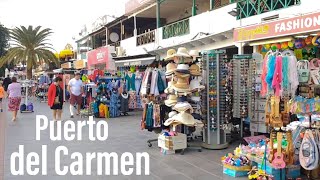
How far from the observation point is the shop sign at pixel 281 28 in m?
6.50

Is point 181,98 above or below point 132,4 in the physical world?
below

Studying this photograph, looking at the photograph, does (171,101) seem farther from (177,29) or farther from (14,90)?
(177,29)

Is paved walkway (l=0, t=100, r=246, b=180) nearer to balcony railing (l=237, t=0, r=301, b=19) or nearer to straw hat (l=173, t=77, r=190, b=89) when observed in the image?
straw hat (l=173, t=77, r=190, b=89)

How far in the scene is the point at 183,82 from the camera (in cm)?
748

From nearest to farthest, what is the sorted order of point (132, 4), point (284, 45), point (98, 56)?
point (284, 45) < point (132, 4) < point (98, 56)

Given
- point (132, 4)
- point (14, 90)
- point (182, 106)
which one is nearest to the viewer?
point (182, 106)

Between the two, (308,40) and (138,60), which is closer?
(308,40)

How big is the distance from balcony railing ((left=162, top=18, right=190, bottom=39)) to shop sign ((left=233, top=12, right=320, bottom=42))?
672 cm

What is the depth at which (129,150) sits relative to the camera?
7938 millimetres

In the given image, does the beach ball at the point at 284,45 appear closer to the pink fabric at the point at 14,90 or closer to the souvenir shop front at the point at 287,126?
the souvenir shop front at the point at 287,126

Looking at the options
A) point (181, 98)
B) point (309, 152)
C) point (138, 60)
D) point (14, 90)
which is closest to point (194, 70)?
point (181, 98)

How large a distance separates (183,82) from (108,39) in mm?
21854

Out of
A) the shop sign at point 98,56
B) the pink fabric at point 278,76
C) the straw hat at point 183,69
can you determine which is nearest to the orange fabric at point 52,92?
the straw hat at point 183,69

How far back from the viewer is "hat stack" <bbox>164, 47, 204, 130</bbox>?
24.1ft
